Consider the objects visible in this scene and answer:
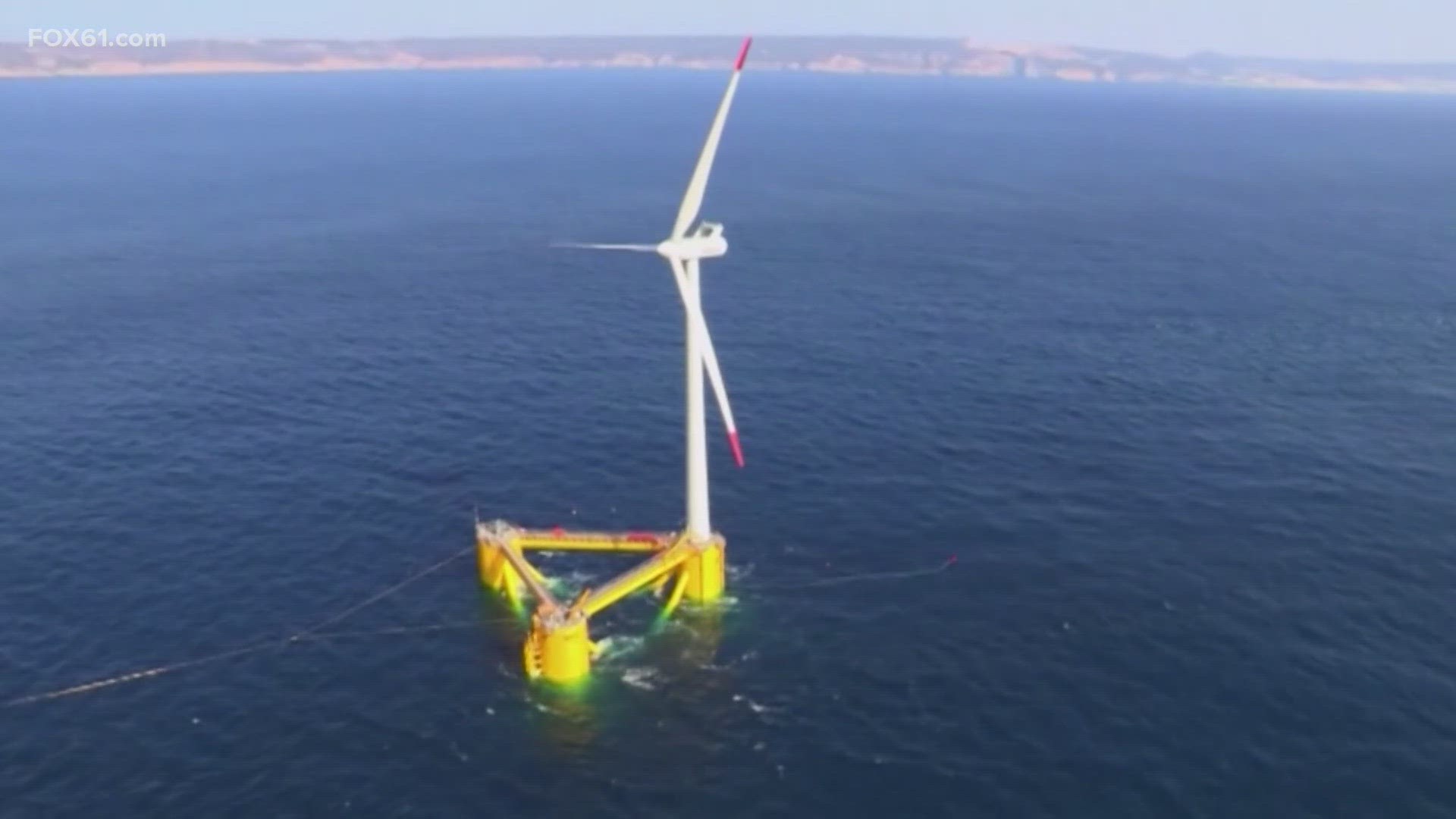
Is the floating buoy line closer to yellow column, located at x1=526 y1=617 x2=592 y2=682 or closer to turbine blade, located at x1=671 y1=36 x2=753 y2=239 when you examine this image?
yellow column, located at x1=526 y1=617 x2=592 y2=682

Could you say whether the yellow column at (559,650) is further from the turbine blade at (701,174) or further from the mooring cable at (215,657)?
the turbine blade at (701,174)

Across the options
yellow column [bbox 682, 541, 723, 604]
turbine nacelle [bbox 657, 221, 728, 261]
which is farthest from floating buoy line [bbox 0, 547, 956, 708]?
turbine nacelle [bbox 657, 221, 728, 261]

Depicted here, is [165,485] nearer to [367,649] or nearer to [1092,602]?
[367,649]

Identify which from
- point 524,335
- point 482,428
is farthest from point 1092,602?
point 524,335

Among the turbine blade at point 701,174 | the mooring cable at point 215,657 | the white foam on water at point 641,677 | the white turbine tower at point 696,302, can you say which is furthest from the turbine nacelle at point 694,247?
the mooring cable at point 215,657

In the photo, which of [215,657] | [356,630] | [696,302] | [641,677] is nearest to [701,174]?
[696,302]

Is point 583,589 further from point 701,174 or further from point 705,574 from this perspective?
point 701,174

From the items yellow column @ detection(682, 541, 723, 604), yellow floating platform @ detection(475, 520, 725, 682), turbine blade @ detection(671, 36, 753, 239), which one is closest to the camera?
turbine blade @ detection(671, 36, 753, 239)
